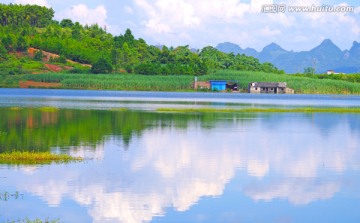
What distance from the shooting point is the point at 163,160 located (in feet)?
79.0

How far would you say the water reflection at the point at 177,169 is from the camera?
1650 cm

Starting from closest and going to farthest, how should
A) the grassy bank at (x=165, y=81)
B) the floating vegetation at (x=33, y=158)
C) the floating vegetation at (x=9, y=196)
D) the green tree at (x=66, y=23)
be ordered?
1. the floating vegetation at (x=9, y=196)
2. the floating vegetation at (x=33, y=158)
3. the grassy bank at (x=165, y=81)
4. the green tree at (x=66, y=23)

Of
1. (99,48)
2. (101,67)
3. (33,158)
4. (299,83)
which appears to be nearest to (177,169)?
(33,158)

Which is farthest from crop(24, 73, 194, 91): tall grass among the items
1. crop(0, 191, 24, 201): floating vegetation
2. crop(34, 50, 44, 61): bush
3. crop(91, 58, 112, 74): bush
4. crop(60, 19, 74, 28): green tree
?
crop(0, 191, 24, 201): floating vegetation

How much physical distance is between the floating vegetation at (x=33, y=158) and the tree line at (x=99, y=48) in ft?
316

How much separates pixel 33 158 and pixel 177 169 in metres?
5.11

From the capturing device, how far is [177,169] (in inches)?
869

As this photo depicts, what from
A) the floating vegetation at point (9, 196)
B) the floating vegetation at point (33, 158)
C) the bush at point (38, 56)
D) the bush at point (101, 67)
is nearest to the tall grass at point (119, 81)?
the bush at point (101, 67)

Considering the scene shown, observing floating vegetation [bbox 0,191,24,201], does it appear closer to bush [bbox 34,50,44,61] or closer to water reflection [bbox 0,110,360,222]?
water reflection [bbox 0,110,360,222]

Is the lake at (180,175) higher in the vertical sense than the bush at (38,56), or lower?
lower

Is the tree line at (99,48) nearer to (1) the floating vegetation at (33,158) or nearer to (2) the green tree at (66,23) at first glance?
(2) the green tree at (66,23)

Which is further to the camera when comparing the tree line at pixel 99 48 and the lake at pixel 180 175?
the tree line at pixel 99 48

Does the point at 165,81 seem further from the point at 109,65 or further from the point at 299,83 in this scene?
the point at 299,83

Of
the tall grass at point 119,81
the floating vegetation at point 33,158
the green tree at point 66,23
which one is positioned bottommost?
the floating vegetation at point 33,158
